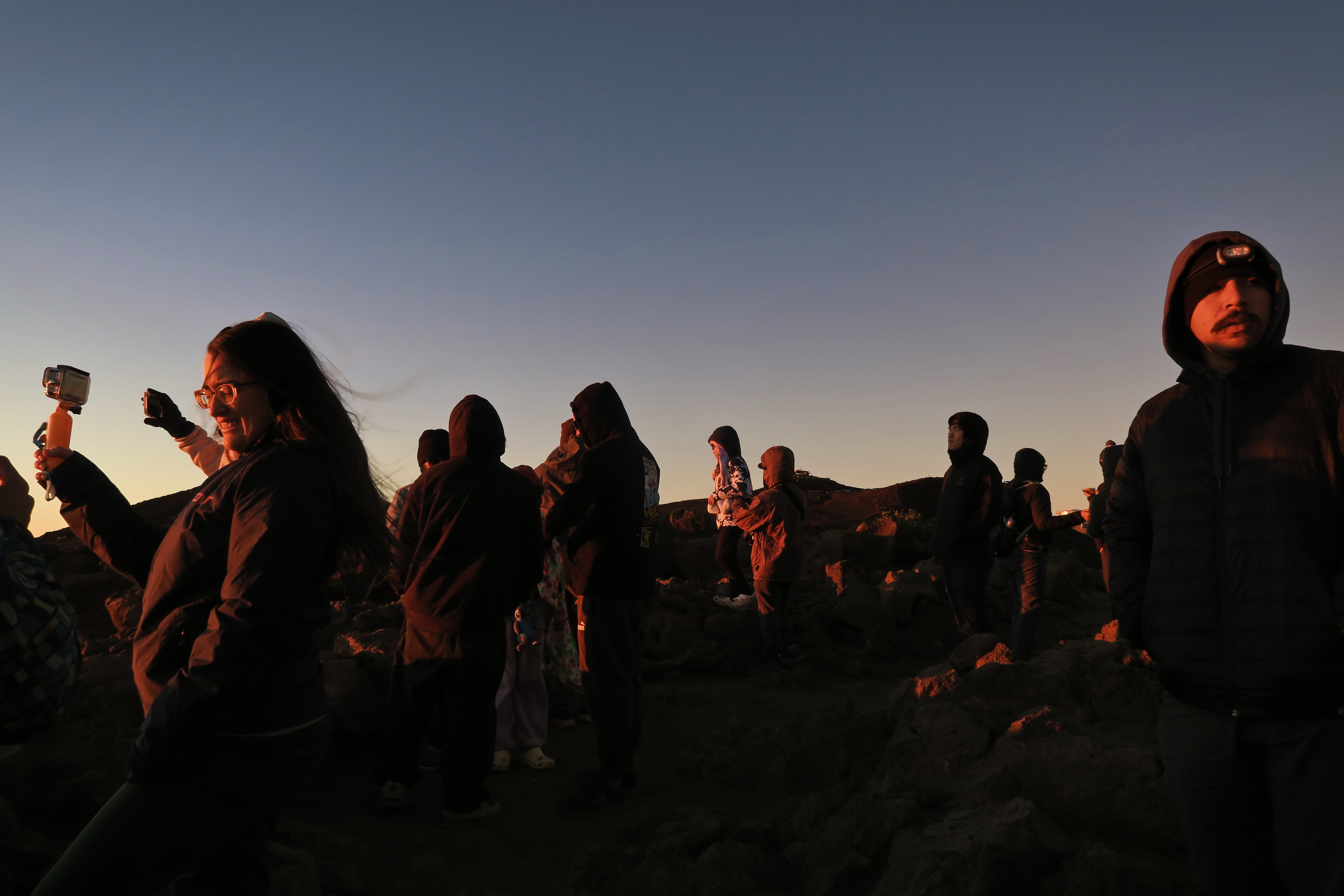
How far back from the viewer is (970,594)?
20.0ft

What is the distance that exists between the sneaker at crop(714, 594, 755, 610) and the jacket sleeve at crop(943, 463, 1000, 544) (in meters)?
3.59

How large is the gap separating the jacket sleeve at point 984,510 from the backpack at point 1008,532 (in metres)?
0.20

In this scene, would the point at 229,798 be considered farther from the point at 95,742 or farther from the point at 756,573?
the point at 756,573

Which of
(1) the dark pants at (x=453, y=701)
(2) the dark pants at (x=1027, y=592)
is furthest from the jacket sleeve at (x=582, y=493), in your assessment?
(2) the dark pants at (x=1027, y=592)

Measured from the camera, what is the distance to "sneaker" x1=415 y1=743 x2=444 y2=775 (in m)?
4.95

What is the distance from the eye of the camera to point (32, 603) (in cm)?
148

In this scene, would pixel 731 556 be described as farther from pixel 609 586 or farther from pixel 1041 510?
pixel 609 586

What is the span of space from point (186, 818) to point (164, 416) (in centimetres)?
164

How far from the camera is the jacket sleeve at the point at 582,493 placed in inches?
166

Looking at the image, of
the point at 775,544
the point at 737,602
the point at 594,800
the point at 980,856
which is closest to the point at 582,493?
the point at 594,800

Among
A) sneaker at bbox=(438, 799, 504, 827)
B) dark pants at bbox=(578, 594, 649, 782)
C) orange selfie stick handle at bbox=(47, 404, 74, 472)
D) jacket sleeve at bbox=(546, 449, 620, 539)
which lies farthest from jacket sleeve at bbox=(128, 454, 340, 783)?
sneaker at bbox=(438, 799, 504, 827)

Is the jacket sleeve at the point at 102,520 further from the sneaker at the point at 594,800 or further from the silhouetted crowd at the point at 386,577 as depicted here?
the sneaker at the point at 594,800

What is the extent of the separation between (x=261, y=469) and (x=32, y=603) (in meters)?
0.50

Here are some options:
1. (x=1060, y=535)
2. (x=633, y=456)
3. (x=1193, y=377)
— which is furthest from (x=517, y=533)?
(x=1060, y=535)
